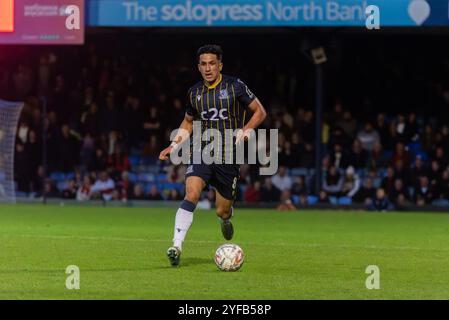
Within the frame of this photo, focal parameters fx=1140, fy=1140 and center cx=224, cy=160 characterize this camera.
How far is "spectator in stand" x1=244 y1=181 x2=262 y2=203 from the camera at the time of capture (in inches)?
1044

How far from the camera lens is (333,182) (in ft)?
86.7

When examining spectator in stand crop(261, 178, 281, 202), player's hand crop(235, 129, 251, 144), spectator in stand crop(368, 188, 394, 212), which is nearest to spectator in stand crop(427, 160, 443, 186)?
spectator in stand crop(368, 188, 394, 212)

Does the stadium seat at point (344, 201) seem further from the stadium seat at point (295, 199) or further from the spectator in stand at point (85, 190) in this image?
the spectator in stand at point (85, 190)

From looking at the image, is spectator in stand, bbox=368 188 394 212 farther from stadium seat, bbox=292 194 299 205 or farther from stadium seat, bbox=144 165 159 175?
stadium seat, bbox=144 165 159 175

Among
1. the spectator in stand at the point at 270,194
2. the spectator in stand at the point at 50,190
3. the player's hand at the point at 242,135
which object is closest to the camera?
the player's hand at the point at 242,135

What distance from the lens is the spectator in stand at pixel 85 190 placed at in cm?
2742

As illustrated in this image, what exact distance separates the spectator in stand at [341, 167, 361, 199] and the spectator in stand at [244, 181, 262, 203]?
1.95 meters

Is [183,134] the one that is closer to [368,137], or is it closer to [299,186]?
[299,186]

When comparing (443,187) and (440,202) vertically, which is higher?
(443,187)

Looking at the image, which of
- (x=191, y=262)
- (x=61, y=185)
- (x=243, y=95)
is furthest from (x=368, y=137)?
(x=191, y=262)

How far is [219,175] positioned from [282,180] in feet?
44.4

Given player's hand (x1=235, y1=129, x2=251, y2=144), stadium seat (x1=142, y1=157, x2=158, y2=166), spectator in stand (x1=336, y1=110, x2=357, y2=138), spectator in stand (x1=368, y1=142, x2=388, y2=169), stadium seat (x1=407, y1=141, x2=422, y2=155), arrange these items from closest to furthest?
player's hand (x1=235, y1=129, x2=251, y2=144) → spectator in stand (x1=368, y1=142, x2=388, y2=169) → stadium seat (x1=407, y1=141, x2=422, y2=155) → spectator in stand (x1=336, y1=110, x2=357, y2=138) → stadium seat (x1=142, y1=157, x2=158, y2=166)

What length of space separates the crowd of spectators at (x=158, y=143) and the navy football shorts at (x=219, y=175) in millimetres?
12627

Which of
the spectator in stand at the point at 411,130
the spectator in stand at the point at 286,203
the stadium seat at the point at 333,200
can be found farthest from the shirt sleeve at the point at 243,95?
the spectator in stand at the point at 411,130
